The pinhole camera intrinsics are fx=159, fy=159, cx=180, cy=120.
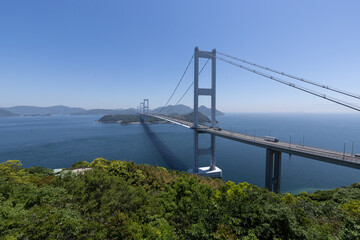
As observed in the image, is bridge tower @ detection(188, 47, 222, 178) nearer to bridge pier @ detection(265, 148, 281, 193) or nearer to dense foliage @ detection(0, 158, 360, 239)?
bridge pier @ detection(265, 148, 281, 193)

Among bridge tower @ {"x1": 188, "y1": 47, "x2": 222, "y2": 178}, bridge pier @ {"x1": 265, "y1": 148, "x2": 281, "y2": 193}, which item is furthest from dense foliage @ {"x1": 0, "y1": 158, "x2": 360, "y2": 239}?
bridge tower @ {"x1": 188, "y1": 47, "x2": 222, "y2": 178}

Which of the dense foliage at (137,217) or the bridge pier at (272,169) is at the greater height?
the dense foliage at (137,217)

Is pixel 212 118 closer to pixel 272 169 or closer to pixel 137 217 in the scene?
pixel 272 169

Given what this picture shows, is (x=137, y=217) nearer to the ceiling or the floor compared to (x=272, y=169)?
nearer to the ceiling

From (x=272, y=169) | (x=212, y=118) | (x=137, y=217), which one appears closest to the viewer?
(x=137, y=217)

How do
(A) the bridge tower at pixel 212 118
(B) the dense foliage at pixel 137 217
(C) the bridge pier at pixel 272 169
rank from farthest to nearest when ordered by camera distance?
(A) the bridge tower at pixel 212 118 → (C) the bridge pier at pixel 272 169 → (B) the dense foliage at pixel 137 217

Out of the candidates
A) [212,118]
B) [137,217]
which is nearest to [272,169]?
[212,118]

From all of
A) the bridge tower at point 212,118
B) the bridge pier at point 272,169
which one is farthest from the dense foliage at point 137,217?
the bridge tower at point 212,118

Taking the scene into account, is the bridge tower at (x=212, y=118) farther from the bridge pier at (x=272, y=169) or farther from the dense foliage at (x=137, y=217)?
the dense foliage at (x=137, y=217)
